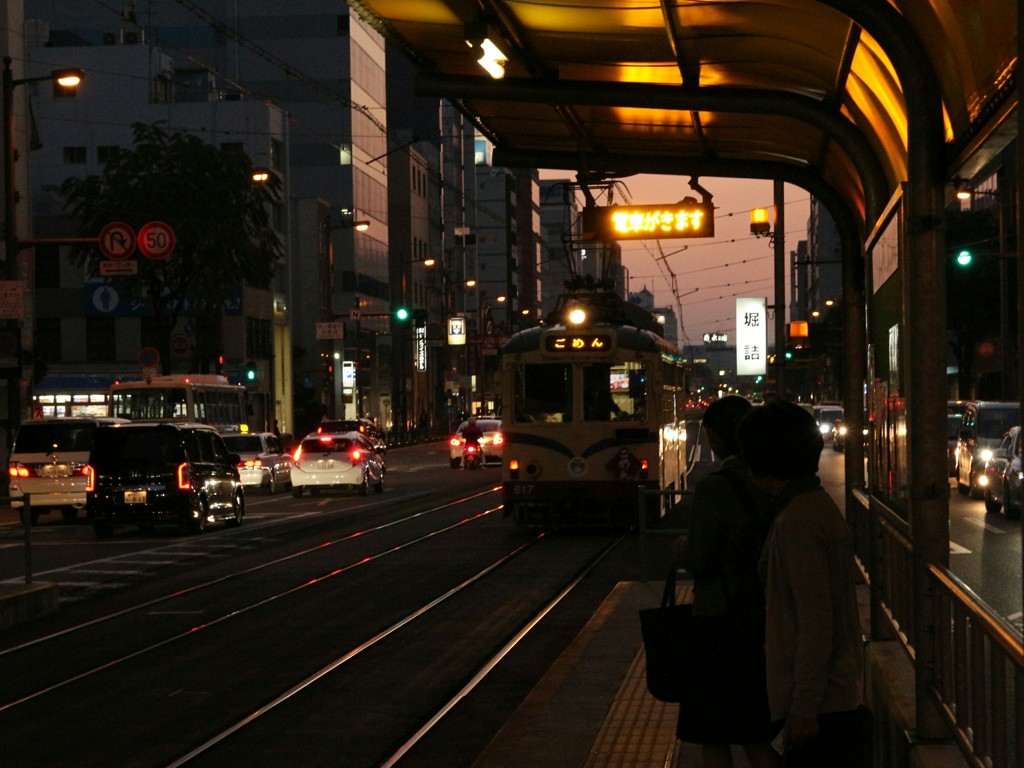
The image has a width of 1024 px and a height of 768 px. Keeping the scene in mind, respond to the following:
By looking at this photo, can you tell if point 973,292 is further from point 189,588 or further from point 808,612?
point 808,612

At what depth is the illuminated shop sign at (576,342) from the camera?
25.1 meters

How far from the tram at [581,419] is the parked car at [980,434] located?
8554 mm

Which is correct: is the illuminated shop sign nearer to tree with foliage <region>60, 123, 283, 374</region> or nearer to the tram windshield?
the tram windshield

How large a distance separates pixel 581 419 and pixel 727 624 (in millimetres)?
18833

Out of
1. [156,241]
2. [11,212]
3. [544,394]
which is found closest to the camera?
[544,394]

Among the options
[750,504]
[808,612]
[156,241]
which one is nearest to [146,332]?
[156,241]

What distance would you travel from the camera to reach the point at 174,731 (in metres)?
10.0

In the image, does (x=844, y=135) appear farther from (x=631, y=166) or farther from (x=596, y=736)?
(x=631, y=166)

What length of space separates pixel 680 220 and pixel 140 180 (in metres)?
35.3

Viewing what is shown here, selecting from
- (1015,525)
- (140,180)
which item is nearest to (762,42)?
(1015,525)

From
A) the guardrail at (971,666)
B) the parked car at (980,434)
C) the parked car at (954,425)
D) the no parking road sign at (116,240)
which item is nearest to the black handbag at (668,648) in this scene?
the guardrail at (971,666)

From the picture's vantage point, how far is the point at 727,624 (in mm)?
6406

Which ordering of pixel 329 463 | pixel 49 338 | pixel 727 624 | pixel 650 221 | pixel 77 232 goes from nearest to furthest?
pixel 727 624 → pixel 650 221 → pixel 329 463 → pixel 77 232 → pixel 49 338

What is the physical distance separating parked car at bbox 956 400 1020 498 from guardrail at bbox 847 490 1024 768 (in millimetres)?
24573
